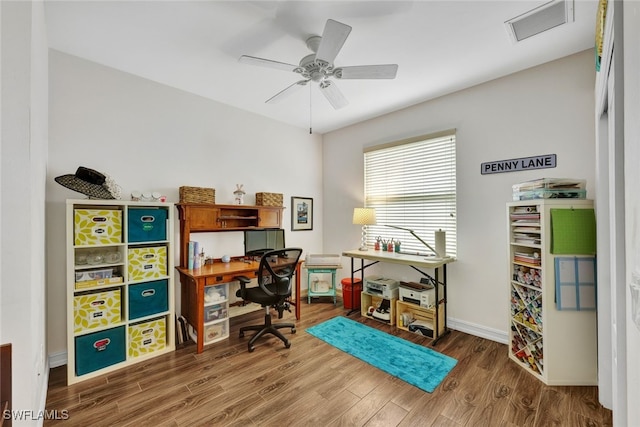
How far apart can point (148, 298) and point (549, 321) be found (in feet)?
11.3

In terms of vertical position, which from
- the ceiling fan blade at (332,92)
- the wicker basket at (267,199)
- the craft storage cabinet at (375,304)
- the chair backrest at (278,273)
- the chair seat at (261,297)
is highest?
the ceiling fan blade at (332,92)

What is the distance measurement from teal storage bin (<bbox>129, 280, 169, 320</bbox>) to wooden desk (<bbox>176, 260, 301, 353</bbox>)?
0.25 meters

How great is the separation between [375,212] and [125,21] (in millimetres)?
3242

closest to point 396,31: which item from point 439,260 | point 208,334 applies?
point 439,260

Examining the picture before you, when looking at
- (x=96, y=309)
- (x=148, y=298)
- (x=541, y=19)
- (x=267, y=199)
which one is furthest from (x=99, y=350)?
(x=541, y=19)

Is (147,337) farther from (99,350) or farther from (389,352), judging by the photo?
(389,352)

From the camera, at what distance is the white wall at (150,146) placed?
7.88 ft

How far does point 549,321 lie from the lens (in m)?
2.14

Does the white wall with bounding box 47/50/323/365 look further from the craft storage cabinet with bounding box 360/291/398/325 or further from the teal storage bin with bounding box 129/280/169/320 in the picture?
the craft storage cabinet with bounding box 360/291/398/325

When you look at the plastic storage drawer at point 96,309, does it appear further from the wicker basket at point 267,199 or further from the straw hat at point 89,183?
the wicker basket at point 267,199

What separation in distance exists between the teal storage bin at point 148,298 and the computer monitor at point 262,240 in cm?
102

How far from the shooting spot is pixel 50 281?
2354 mm

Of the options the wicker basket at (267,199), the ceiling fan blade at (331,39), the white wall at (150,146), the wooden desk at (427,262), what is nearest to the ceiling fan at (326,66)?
the ceiling fan blade at (331,39)

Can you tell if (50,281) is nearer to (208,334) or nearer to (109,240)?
(109,240)
